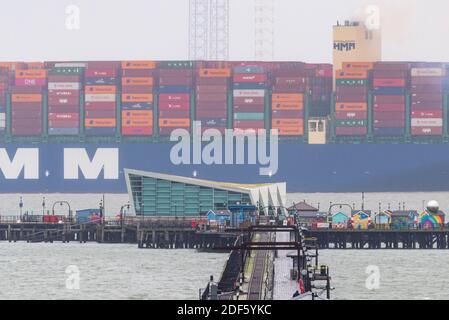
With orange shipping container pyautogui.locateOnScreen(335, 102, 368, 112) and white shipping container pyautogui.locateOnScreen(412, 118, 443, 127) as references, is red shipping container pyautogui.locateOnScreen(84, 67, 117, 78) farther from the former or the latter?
white shipping container pyautogui.locateOnScreen(412, 118, 443, 127)

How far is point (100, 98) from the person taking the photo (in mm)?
181875

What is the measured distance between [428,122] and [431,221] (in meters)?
79.8

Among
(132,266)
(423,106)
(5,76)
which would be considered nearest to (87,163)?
(5,76)

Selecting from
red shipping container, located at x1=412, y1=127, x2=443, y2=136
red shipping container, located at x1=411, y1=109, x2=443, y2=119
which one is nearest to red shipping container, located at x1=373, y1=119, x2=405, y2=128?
red shipping container, located at x1=411, y1=109, x2=443, y2=119

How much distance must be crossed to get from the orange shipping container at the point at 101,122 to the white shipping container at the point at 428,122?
118ft

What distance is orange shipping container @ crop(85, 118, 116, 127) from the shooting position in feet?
601

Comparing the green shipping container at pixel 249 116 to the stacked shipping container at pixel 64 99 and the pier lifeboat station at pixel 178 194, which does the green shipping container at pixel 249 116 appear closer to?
the stacked shipping container at pixel 64 99

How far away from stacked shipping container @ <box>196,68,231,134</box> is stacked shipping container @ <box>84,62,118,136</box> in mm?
10177

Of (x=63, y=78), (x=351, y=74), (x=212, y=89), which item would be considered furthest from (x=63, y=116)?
(x=351, y=74)

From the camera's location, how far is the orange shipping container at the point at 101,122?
183250 millimetres

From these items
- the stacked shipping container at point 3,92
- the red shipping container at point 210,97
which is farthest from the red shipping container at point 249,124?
the stacked shipping container at point 3,92

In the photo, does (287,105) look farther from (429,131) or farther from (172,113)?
(429,131)
